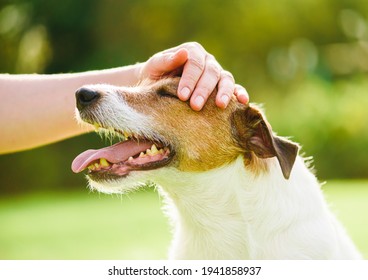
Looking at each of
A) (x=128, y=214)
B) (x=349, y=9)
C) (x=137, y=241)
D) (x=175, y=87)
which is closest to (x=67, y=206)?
(x=128, y=214)

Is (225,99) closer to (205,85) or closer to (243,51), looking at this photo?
(205,85)

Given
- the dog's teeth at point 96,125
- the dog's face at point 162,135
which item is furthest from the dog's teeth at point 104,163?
the dog's teeth at point 96,125

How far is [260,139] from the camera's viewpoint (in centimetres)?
388

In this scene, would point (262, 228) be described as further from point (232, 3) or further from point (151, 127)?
point (232, 3)

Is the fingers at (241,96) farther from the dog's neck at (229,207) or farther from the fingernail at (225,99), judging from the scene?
the dog's neck at (229,207)

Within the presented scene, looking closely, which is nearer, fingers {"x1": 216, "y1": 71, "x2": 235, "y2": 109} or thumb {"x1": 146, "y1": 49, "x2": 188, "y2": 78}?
fingers {"x1": 216, "y1": 71, "x2": 235, "y2": 109}

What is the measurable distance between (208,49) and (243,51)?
1.55 meters

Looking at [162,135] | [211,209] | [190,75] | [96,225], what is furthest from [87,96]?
[96,225]

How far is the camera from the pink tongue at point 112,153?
150 inches

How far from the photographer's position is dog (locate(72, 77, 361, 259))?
3.76 meters

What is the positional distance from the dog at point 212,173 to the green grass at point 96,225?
6.53 ft

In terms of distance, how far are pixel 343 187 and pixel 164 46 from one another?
7737mm

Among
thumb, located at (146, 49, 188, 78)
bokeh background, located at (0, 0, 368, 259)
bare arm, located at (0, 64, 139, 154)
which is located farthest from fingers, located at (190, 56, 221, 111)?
bokeh background, located at (0, 0, 368, 259)

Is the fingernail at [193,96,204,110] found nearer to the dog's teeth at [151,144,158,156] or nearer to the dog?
the dog
